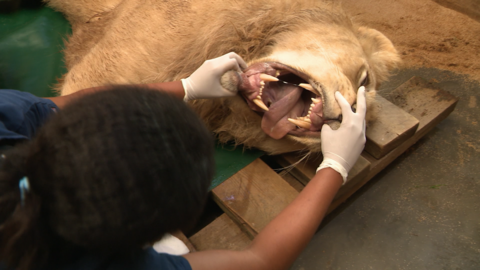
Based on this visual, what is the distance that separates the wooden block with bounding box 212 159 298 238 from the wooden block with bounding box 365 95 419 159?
70cm

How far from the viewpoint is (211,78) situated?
1.75 meters

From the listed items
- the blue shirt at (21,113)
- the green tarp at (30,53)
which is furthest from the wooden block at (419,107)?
the green tarp at (30,53)

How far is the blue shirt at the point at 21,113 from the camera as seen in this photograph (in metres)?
1.13

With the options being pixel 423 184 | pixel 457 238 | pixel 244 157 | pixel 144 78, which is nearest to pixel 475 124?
pixel 423 184

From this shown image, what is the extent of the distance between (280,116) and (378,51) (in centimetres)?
105

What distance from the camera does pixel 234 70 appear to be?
5.93ft

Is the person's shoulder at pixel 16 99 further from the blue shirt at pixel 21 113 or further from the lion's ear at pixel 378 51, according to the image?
the lion's ear at pixel 378 51

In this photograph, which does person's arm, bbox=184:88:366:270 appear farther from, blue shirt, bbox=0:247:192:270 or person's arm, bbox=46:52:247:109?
person's arm, bbox=46:52:247:109

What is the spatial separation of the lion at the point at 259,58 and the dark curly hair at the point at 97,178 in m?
1.13

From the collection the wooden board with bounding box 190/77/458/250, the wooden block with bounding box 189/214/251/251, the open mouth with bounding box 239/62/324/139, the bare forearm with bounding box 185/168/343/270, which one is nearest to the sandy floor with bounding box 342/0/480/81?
the wooden board with bounding box 190/77/458/250

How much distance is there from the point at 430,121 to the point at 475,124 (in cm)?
60

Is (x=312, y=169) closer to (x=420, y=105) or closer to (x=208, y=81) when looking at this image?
(x=208, y=81)

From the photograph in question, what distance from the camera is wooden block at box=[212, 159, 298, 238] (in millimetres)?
1716

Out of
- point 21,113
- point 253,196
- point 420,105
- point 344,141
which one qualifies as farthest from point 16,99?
point 420,105
